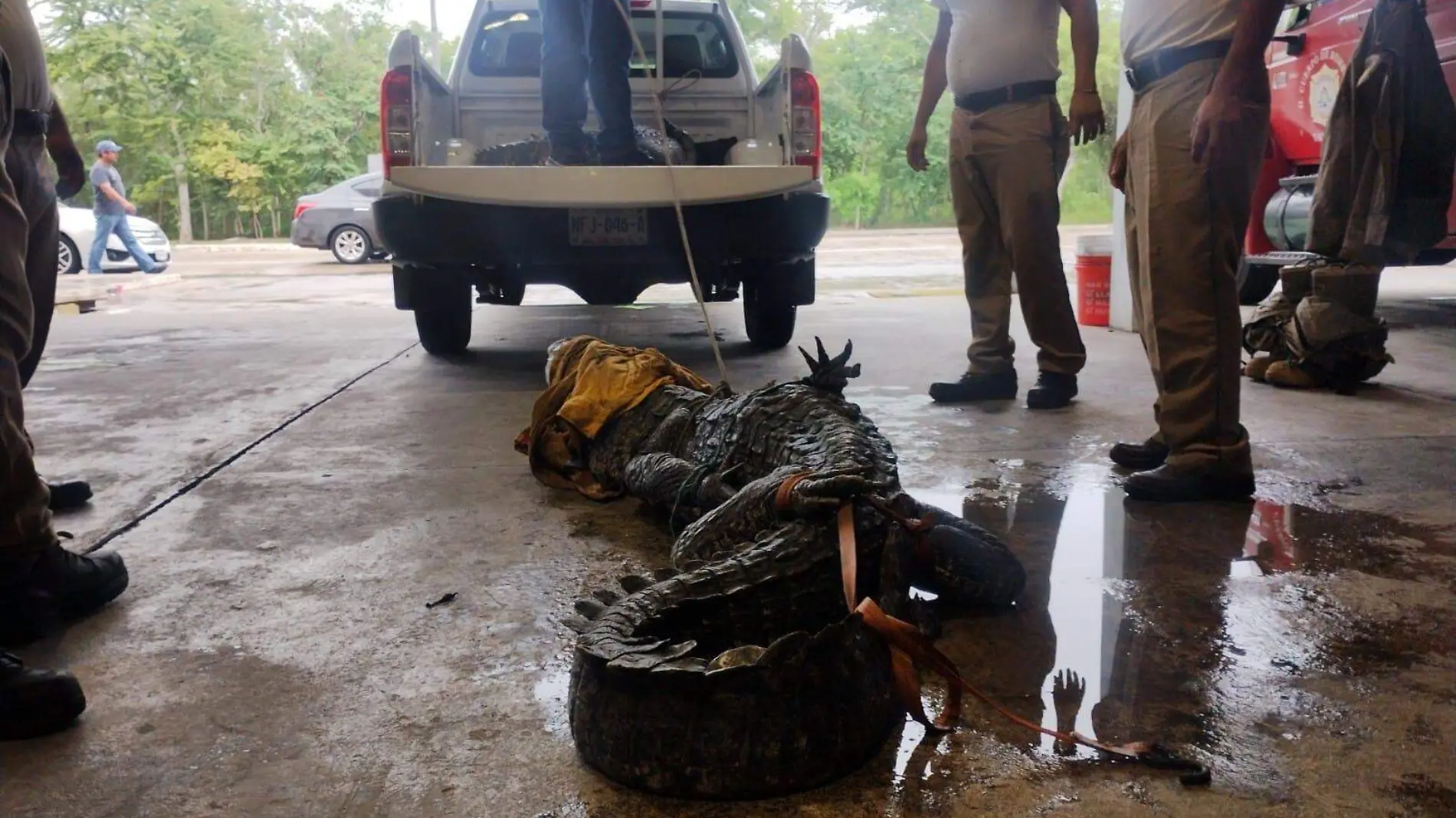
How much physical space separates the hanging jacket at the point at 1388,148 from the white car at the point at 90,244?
1234 cm

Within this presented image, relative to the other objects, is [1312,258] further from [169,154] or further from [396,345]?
[169,154]

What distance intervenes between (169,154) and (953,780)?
1249 inches

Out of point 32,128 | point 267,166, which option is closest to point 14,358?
point 32,128

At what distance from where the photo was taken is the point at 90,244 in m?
12.9

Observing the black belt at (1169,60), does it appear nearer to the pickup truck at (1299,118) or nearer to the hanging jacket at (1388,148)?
the hanging jacket at (1388,148)

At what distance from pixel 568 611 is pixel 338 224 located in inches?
583

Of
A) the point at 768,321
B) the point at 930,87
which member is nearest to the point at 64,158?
the point at 930,87

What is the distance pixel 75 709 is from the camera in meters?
1.61

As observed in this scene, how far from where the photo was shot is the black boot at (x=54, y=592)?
6.42 ft

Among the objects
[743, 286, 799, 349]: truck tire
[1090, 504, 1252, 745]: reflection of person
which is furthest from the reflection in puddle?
[743, 286, 799, 349]: truck tire

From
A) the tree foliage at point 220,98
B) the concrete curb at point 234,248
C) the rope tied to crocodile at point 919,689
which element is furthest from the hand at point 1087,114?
the tree foliage at point 220,98

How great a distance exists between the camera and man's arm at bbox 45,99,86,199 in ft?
8.71

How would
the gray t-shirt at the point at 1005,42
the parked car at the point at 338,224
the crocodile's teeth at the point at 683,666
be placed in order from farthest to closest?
the parked car at the point at 338,224, the gray t-shirt at the point at 1005,42, the crocodile's teeth at the point at 683,666

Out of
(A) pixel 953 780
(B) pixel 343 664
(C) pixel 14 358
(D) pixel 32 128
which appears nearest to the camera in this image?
(A) pixel 953 780
